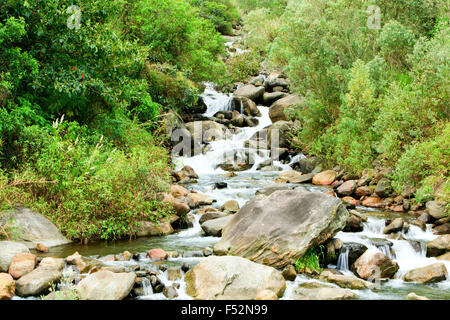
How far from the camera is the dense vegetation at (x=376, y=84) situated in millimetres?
12523

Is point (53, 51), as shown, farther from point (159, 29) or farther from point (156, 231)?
point (159, 29)

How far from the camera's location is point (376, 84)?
15.5 metres

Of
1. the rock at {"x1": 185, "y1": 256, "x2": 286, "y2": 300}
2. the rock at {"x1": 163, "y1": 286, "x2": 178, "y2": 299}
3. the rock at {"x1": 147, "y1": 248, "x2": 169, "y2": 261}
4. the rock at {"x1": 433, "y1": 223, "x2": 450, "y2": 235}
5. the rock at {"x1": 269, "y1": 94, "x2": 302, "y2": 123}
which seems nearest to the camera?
the rock at {"x1": 185, "y1": 256, "x2": 286, "y2": 300}

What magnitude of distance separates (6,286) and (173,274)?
8.77ft

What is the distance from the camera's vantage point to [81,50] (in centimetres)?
1195

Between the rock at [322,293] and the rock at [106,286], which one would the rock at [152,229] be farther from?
the rock at [322,293]

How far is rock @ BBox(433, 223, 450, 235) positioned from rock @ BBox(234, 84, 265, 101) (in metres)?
16.3

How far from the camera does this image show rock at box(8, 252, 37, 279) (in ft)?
24.4

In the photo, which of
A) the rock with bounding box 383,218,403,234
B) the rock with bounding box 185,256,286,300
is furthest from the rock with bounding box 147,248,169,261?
the rock with bounding box 383,218,403,234

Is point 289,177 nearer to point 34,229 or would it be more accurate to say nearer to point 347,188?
point 347,188

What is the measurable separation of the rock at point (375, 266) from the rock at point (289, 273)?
131 cm

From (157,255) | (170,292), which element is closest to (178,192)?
(157,255)

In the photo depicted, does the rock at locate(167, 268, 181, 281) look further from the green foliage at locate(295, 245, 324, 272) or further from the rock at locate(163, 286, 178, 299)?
the green foliage at locate(295, 245, 324, 272)

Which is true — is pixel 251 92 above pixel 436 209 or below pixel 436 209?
above
